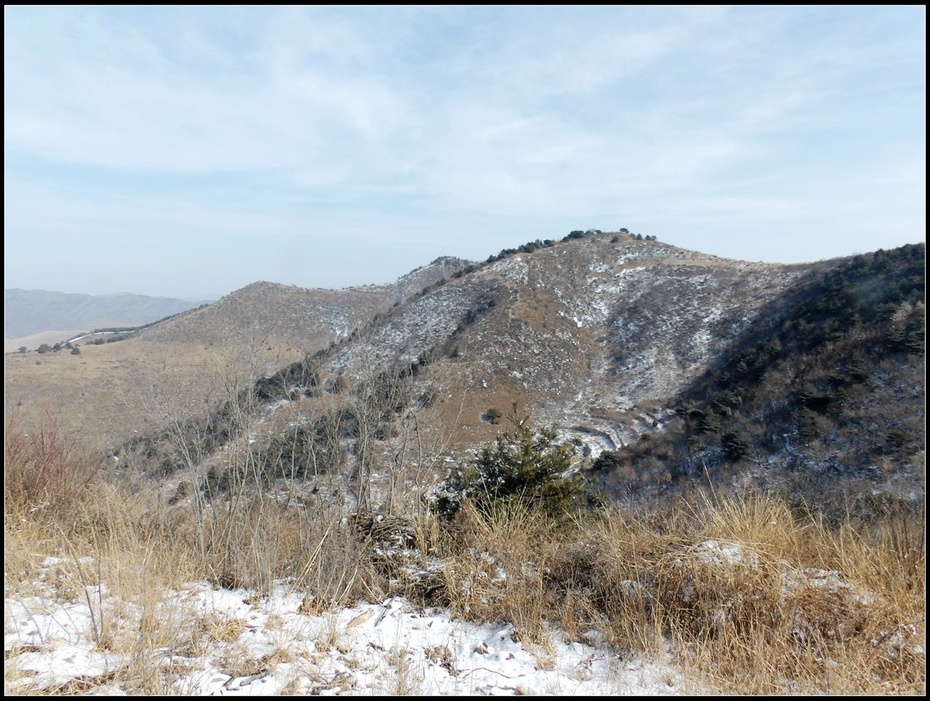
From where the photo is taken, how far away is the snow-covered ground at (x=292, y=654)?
98.7 inches

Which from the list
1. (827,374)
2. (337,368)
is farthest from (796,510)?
(337,368)

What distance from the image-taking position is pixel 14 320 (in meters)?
115

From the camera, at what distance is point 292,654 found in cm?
273

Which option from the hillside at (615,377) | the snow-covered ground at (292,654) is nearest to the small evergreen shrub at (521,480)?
the hillside at (615,377)

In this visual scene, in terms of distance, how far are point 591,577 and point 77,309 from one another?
614 ft

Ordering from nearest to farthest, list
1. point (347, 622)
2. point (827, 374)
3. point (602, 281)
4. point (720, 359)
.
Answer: point (347, 622) < point (827, 374) < point (720, 359) < point (602, 281)

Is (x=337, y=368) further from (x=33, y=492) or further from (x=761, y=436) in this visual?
(x=33, y=492)

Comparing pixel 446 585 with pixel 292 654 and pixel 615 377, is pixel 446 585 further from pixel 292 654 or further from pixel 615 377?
pixel 615 377

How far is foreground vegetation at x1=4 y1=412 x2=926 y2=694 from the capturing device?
2.63m

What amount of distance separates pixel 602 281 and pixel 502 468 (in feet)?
96.2

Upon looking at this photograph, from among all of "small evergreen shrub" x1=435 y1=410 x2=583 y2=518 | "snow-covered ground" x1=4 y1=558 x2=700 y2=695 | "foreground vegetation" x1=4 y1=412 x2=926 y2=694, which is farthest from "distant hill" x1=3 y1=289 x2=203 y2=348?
"snow-covered ground" x1=4 y1=558 x2=700 y2=695

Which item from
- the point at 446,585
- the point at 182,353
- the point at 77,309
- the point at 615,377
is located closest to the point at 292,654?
the point at 446,585

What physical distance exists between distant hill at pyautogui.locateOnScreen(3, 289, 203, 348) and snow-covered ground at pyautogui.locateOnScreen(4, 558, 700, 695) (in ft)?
436

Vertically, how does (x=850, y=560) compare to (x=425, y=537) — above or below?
above
